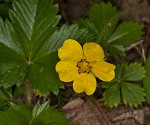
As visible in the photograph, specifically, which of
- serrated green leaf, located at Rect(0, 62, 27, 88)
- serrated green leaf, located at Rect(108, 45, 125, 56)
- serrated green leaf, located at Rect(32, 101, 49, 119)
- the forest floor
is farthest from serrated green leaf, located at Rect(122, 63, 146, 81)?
serrated green leaf, located at Rect(0, 62, 27, 88)

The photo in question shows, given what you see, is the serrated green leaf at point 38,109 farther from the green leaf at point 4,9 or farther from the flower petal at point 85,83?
the green leaf at point 4,9

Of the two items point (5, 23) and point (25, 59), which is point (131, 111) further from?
point (5, 23)

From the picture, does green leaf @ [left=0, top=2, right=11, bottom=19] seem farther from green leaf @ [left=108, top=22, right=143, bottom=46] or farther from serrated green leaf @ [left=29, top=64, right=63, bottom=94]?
green leaf @ [left=108, top=22, right=143, bottom=46]

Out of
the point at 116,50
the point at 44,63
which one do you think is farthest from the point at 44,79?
the point at 116,50

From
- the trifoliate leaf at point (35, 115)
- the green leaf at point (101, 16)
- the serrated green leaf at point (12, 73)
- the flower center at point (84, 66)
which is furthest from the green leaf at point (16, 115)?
the green leaf at point (101, 16)

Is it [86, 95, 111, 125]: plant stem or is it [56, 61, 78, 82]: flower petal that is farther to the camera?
[86, 95, 111, 125]: plant stem

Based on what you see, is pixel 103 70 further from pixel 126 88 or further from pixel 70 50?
pixel 126 88

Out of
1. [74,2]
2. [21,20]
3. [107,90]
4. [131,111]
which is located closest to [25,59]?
[21,20]
